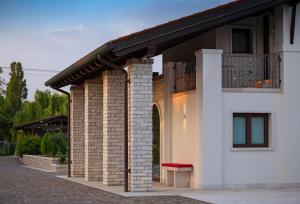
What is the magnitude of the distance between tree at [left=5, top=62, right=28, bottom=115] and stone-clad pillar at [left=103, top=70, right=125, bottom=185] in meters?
57.1

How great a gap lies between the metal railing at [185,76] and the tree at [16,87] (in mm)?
56948

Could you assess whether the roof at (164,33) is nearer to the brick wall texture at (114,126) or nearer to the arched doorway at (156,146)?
the brick wall texture at (114,126)

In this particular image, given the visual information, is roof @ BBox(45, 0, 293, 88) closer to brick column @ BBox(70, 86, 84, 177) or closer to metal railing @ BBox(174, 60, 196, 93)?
metal railing @ BBox(174, 60, 196, 93)

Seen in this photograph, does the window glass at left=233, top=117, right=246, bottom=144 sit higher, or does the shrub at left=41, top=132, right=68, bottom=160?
the window glass at left=233, top=117, right=246, bottom=144

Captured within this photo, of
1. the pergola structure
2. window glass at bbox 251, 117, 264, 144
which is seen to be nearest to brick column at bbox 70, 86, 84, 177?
window glass at bbox 251, 117, 264, 144

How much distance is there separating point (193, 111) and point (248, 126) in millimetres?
1653

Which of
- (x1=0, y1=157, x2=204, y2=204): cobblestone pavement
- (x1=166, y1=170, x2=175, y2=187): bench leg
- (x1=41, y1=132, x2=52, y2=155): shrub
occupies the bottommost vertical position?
(x1=0, y1=157, x2=204, y2=204): cobblestone pavement

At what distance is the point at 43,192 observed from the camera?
54.9ft

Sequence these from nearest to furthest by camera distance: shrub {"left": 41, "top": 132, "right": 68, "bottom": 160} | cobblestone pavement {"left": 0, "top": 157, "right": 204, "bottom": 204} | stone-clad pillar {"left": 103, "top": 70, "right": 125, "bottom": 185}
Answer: cobblestone pavement {"left": 0, "top": 157, "right": 204, "bottom": 204} < stone-clad pillar {"left": 103, "top": 70, "right": 125, "bottom": 185} < shrub {"left": 41, "top": 132, "right": 68, "bottom": 160}

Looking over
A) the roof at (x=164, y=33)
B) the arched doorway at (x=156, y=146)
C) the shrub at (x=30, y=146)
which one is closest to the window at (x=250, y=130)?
the roof at (x=164, y=33)

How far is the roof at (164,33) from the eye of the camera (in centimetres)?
1545

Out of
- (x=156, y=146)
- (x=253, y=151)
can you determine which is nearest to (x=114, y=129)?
(x=156, y=146)

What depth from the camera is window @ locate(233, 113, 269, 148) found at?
58.6 feet

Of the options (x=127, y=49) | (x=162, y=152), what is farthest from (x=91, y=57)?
(x=162, y=152)
